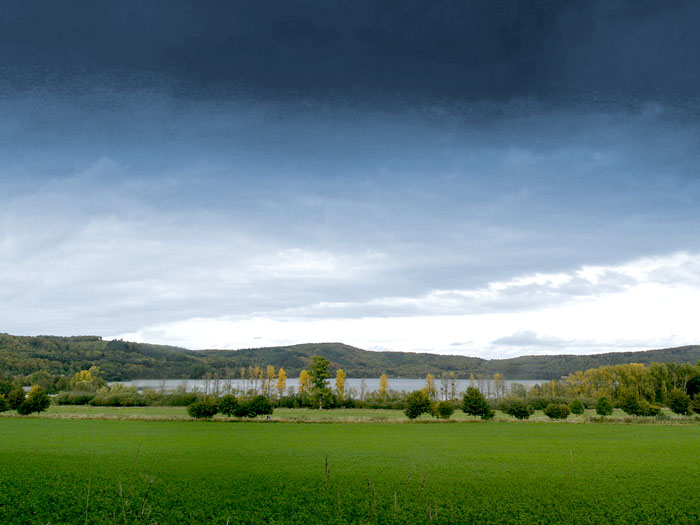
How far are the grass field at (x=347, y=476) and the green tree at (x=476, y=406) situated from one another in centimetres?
1373

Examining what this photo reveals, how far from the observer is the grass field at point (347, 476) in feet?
58.1

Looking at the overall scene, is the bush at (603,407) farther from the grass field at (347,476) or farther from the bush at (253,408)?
the bush at (253,408)

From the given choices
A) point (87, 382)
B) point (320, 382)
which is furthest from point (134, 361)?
point (320, 382)

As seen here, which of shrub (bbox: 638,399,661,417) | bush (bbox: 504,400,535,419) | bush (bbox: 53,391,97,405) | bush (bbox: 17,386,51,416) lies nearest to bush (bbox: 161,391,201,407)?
bush (bbox: 53,391,97,405)

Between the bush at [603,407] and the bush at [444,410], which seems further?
the bush at [603,407]

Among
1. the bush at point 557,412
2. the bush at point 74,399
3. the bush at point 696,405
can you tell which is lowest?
the bush at point 74,399

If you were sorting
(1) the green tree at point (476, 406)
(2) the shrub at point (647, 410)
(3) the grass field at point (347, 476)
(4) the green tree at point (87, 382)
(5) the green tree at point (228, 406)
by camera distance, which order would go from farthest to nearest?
(4) the green tree at point (87, 382)
(2) the shrub at point (647, 410)
(1) the green tree at point (476, 406)
(5) the green tree at point (228, 406)
(3) the grass field at point (347, 476)

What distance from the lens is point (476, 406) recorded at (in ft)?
189

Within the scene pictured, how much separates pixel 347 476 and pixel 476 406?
37260 millimetres

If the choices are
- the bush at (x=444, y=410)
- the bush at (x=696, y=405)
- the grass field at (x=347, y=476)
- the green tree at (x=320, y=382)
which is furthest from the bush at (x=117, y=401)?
the bush at (x=696, y=405)

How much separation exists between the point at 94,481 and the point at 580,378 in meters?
112

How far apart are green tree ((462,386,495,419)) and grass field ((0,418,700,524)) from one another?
13732 mm

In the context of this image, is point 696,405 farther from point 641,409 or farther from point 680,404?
point 641,409

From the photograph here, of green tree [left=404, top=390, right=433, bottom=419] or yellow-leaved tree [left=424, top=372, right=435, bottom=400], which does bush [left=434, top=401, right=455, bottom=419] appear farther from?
yellow-leaved tree [left=424, top=372, right=435, bottom=400]
